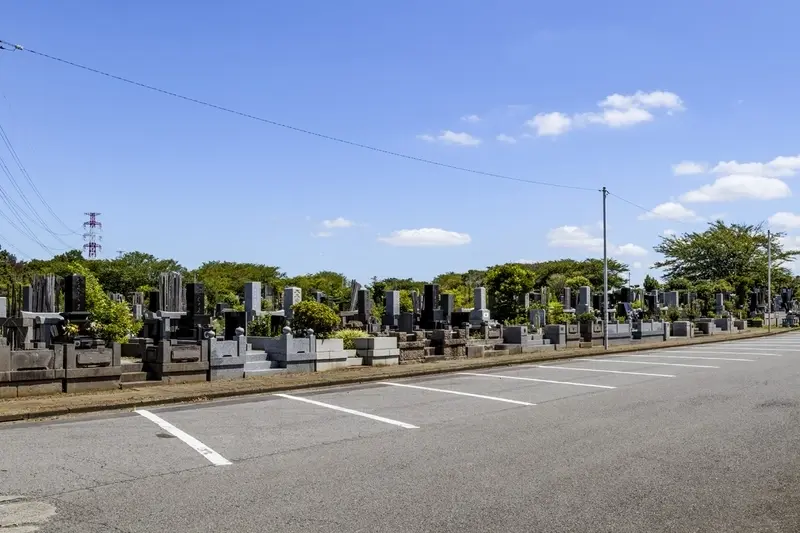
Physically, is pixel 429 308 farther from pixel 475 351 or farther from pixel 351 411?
pixel 351 411

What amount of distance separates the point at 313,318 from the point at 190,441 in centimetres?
955

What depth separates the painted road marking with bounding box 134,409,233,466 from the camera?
313 inches

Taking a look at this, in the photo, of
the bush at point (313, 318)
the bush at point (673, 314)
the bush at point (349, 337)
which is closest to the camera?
the bush at point (313, 318)

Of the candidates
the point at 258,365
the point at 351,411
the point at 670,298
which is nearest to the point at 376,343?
the point at 258,365

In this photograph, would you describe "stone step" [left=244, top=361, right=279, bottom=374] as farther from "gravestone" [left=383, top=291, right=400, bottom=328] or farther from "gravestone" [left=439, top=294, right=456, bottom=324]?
"gravestone" [left=439, top=294, right=456, bottom=324]

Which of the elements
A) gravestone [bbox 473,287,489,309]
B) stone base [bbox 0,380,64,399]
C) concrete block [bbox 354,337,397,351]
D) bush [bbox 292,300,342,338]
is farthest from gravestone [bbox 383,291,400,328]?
stone base [bbox 0,380,64,399]

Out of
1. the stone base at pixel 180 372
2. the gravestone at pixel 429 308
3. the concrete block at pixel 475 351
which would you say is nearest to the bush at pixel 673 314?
the gravestone at pixel 429 308

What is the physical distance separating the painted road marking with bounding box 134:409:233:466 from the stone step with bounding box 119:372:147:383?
2.95 meters

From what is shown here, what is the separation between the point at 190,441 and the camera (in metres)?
9.09

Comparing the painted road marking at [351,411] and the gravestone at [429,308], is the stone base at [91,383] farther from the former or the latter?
the gravestone at [429,308]

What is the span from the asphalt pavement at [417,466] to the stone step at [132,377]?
2.84 m

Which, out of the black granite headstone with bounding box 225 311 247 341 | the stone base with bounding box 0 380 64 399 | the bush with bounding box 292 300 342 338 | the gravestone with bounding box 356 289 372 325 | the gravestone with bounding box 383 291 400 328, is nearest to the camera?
the stone base with bounding box 0 380 64 399

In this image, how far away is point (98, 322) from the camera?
17234 millimetres

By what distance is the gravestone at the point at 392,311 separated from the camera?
2864 centimetres
